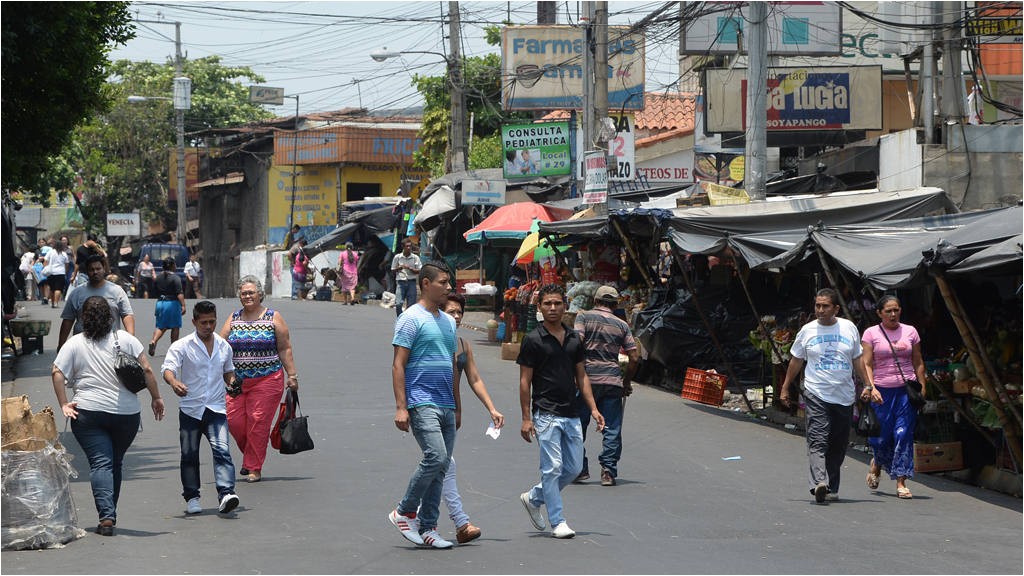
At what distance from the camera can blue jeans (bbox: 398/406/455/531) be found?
7922mm

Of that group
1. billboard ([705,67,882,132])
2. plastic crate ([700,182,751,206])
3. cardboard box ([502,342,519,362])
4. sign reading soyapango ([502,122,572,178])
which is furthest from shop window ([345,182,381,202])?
plastic crate ([700,182,751,206])

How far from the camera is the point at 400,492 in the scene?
1015cm

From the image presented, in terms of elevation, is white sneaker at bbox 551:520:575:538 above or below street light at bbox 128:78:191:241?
below

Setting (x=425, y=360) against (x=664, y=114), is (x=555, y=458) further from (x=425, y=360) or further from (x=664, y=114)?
(x=664, y=114)

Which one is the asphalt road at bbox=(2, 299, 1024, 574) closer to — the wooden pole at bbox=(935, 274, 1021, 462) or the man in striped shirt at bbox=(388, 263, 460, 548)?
the man in striped shirt at bbox=(388, 263, 460, 548)

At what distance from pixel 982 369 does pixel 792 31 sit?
15.5m

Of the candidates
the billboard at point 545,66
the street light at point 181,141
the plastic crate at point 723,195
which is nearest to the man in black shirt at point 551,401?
the plastic crate at point 723,195

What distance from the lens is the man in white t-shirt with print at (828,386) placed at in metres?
10.3

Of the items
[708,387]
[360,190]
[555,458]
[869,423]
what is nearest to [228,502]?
[555,458]

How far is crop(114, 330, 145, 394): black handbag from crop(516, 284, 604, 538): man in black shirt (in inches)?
98.2

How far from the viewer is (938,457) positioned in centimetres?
1173

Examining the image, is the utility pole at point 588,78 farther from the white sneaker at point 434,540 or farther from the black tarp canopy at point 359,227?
the black tarp canopy at point 359,227

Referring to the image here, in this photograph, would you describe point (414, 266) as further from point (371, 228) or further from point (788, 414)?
point (371, 228)

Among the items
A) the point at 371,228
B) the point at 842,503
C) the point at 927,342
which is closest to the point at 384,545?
the point at 842,503
